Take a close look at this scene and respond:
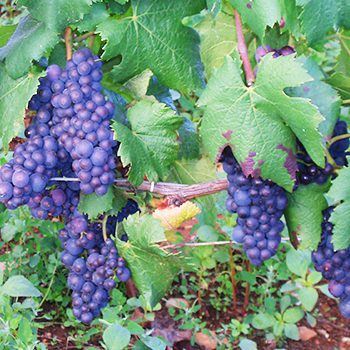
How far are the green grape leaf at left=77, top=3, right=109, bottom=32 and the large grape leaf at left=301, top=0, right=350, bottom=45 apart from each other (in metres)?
0.37

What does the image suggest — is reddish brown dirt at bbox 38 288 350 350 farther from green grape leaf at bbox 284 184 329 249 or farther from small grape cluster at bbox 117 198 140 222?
green grape leaf at bbox 284 184 329 249

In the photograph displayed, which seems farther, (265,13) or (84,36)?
(84,36)

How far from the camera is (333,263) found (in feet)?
4.11

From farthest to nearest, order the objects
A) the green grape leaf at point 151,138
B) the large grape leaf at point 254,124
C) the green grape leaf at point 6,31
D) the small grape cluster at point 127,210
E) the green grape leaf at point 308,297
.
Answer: the green grape leaf at point 308,297 → the small grape cluster at point 127,210 → the green grape leaf at point 6,31 → the green grape leaf at point 151,138 → the large grape leaf at point 254,124

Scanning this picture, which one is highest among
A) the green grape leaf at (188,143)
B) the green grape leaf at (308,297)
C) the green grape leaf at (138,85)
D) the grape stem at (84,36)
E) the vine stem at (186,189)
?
the grape stem at (84,36)

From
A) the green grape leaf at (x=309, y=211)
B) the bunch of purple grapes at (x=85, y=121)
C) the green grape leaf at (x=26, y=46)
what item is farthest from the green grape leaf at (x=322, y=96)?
the green grape leaf at (x=26, y=46)

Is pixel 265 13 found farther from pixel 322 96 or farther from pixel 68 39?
pixel 68 39

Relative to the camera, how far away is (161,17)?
1.25 m

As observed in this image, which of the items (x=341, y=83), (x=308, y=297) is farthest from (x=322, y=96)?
(x=308, y=297)

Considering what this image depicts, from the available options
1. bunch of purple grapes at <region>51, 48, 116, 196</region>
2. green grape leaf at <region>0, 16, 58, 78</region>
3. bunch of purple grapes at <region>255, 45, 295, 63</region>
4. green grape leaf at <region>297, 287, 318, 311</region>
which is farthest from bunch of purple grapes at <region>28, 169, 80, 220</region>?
green grape leaf at <region>297, 287, 318, 311</region>

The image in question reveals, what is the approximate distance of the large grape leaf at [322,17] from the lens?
1157 mm

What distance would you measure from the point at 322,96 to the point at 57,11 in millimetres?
506

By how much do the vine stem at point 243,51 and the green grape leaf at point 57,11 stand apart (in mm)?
296

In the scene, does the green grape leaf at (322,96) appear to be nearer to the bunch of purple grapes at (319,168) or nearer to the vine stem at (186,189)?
the bunch of purple grapes at (319,168)
